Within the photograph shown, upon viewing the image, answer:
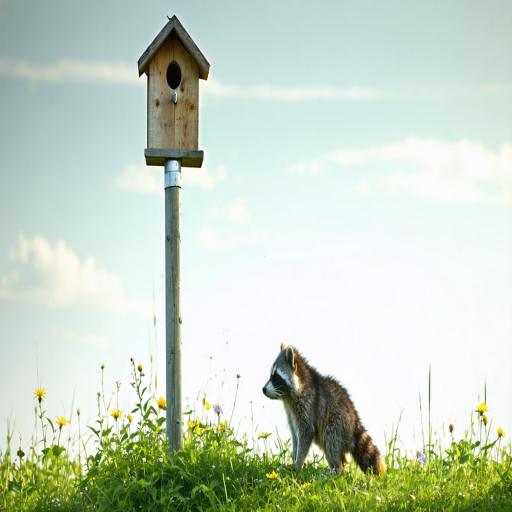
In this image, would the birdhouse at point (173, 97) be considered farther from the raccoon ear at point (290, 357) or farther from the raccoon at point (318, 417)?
the raccoon at point (318, 417)

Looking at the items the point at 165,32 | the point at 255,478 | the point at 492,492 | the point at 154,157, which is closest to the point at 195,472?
the point at 255,478

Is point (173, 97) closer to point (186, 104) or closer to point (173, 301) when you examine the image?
point (186, 104)

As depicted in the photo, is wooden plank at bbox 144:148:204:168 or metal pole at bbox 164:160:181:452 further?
wooden plank at bbox 144:148:204:168

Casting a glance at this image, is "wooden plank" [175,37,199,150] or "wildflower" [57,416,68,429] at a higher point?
"wooden plank" [175,37,199,150]

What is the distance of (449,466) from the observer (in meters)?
6.50

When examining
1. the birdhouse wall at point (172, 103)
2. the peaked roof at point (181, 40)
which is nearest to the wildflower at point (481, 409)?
the birdhouse wall at point (172, 103)

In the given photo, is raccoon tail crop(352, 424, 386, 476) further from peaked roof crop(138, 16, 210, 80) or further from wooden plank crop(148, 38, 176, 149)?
peaked roof crop(138, 16, 210, 80)

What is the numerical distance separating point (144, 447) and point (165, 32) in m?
4.31

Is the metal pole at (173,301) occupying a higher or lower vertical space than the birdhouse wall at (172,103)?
lower

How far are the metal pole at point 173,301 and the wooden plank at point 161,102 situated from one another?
27 centimetres

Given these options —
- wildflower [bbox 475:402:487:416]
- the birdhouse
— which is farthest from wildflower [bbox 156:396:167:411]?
wildflower [bbox 475:402:487:416]

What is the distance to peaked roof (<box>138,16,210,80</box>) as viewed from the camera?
21.9ft

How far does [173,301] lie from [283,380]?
146cm

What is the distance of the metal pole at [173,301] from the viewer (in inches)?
245
